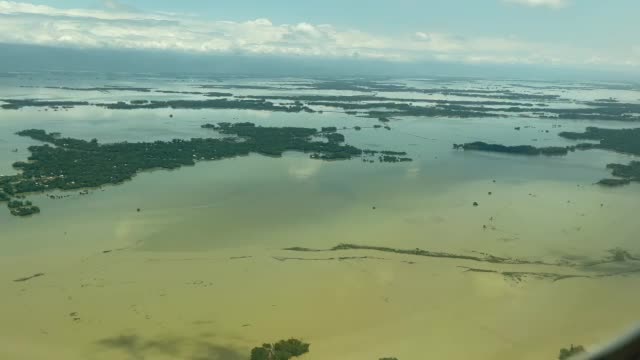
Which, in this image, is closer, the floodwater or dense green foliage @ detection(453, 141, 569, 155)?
the floodwater

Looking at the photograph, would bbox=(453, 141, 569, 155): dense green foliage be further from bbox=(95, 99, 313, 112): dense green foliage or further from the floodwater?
bbox=(95, 99, 313, 112): dense green foliage

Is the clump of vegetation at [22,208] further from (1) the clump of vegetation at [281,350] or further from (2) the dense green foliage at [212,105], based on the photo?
(2) the dense green foliage at [212,105]

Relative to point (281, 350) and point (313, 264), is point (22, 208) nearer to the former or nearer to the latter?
point (313, 264)

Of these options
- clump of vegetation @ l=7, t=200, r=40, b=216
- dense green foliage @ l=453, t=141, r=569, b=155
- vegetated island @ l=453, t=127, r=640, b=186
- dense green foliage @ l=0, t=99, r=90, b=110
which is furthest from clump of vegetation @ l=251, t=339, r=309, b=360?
dense green foliage @ l=0, t=99, r=90, b=110

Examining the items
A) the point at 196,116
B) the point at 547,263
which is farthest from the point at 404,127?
the point at 547,263

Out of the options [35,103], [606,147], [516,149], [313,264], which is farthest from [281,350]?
[35,103]

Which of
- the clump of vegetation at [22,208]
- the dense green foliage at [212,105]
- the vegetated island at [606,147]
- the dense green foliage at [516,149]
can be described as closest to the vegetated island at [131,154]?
the clump of vegetation at [22,208]

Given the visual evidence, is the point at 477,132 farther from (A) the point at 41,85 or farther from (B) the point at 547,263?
(A) the point at 41,85
